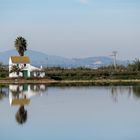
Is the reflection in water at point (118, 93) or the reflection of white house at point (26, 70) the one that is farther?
the reflection of white house at point (26, 70)

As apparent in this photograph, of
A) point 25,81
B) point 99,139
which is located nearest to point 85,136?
point 99,139

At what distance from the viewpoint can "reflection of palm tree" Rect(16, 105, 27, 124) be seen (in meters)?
19.1

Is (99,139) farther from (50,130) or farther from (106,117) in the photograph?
(106,117)

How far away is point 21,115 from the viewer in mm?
20797

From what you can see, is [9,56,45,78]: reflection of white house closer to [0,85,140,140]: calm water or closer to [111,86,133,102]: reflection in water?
[111,86,133,102]: reflection in water

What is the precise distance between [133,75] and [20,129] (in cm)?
4062

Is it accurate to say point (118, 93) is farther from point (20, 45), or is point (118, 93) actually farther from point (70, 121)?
point (20, 45)

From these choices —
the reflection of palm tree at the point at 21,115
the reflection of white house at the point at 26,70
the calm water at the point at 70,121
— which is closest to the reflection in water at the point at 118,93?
the calm water at the point at 70,121

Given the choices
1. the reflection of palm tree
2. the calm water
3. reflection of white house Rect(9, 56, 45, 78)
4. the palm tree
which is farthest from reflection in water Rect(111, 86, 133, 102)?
the palm tree

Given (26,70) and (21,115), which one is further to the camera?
(26,70)

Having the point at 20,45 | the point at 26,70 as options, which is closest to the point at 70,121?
the point at 26,70

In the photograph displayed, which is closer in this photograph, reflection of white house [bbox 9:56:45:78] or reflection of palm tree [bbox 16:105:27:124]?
reflection of palm tree [bbox 16:105:27:124]

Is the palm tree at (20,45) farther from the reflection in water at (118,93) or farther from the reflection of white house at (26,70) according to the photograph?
the reflection in water at (118,93)

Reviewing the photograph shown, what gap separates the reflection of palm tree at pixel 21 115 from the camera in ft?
62.5
